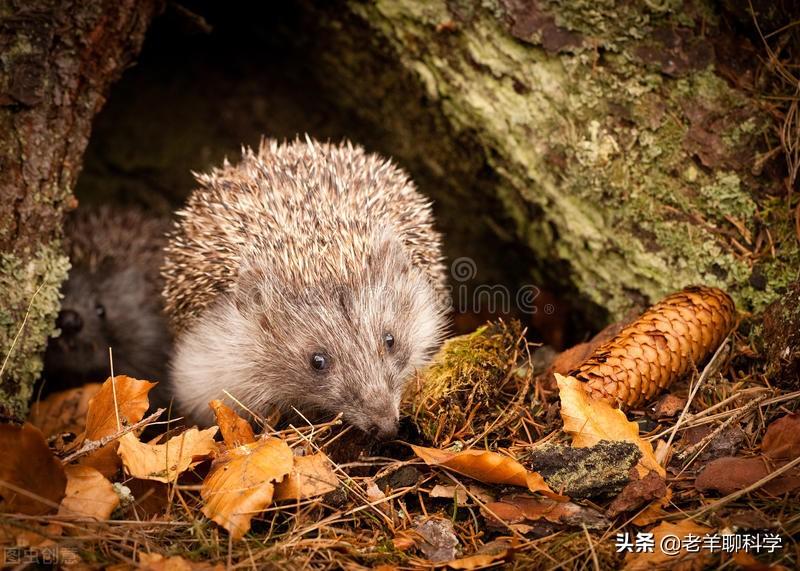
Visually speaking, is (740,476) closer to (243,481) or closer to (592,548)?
(592,548)

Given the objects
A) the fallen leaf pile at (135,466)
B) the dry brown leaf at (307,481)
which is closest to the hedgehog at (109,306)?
the fallen leaf pile at (135,466)

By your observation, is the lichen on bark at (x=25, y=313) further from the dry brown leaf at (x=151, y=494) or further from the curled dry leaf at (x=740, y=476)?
the curled dry leaf at (x=740, y=476)

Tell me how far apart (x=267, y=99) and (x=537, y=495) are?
4.62 m

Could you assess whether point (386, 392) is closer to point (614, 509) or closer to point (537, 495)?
point (537, 495)

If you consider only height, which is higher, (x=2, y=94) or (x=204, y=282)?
(x=2, y=94)

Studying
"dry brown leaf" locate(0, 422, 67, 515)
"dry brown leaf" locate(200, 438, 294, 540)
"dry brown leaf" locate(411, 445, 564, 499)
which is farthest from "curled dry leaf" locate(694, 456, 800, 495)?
"dry brown leaf" locate(0, 422, 67, 515)

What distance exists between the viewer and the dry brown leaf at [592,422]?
315cm

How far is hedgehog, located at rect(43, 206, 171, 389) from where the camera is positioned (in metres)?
4.86

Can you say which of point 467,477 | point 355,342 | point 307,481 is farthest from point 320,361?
point 467,477

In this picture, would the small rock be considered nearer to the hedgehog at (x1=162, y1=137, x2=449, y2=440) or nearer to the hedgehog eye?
the hedgehog at (x1=162, y1=137, x2=449, y2=440)

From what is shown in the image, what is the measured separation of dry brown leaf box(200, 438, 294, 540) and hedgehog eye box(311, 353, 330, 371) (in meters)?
0.56

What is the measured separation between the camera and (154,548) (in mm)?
2744

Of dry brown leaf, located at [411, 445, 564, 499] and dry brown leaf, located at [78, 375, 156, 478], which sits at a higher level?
dry brown leaf, located at [411, 445, 564, 499]

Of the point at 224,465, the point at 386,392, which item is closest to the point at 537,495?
the point at 386,392
